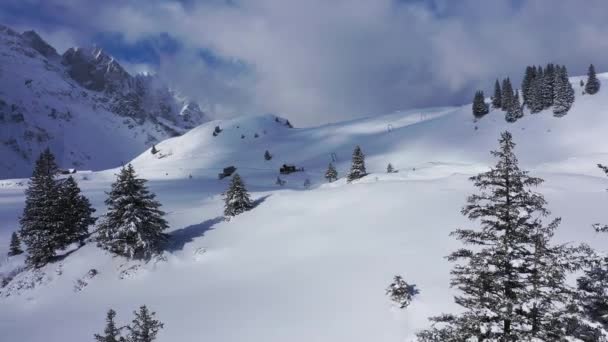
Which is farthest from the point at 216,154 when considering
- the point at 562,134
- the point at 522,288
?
the point at 522,288

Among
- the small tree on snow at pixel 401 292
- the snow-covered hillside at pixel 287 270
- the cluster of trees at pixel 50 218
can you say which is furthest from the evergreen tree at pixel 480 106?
the cluster of trees at pixel 50 218

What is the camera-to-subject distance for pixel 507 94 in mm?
92812

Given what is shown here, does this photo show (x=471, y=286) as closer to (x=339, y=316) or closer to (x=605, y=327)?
(x=605, y=327)

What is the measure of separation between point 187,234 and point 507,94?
90.3m

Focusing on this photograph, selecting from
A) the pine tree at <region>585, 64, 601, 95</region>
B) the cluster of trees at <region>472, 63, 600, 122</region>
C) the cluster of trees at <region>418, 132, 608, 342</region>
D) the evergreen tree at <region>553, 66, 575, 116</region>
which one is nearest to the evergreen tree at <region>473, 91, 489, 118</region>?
the cluster of trees at <region>472, 63, 600, 122</region>

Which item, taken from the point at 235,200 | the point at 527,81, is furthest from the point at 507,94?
the point at 235,200

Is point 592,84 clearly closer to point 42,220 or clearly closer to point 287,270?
point 287,270

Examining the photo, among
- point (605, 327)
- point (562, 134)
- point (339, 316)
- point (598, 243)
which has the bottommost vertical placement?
point (339, 316)

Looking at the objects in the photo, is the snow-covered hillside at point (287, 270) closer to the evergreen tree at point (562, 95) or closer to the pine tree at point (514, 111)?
the evergreen tree at point (562, 95)

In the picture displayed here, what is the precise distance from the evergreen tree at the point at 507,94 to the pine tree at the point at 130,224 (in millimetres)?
91355

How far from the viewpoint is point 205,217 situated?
39.0 metres

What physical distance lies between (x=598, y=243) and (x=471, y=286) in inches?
705

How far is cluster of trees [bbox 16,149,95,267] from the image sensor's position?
31.4 m

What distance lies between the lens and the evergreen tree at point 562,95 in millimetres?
84125
